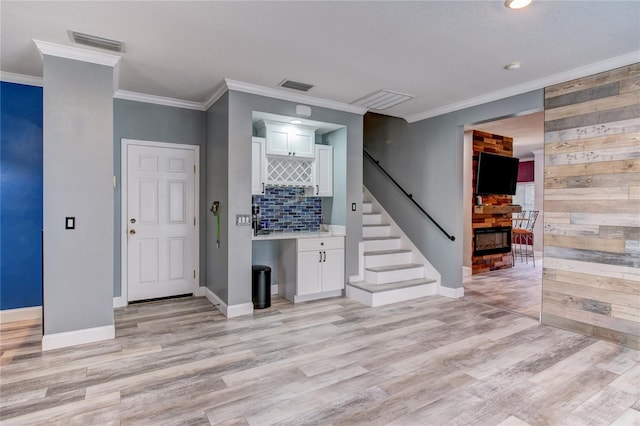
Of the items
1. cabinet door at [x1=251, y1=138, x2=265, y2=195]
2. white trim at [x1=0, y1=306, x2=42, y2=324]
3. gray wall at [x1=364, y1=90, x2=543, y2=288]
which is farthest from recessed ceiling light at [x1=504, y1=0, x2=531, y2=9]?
white trim at [x1=0, y1=306, x2=42, y2=324]

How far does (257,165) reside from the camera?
4.41m

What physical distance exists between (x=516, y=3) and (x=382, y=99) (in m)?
2.24

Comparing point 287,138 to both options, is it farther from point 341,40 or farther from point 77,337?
point 77,337

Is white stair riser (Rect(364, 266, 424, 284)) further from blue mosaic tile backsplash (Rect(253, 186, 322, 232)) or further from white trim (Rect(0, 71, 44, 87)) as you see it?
white trim (Rect(0, 71, 44, 87))

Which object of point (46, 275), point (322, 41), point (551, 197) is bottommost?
point (46, 275)

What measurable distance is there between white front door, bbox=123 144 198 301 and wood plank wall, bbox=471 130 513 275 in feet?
16.7

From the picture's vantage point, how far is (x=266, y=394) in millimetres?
2361

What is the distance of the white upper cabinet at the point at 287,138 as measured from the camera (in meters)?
4.53

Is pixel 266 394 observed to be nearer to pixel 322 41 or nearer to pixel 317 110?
pixel 322 41

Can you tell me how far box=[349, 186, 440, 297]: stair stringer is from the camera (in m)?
5.04

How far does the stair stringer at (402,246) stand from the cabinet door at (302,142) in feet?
4.98

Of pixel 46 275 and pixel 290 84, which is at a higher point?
pixel 290 84

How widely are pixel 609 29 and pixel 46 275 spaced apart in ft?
16.8

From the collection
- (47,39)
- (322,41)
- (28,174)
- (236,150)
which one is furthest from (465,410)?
(28,174)
